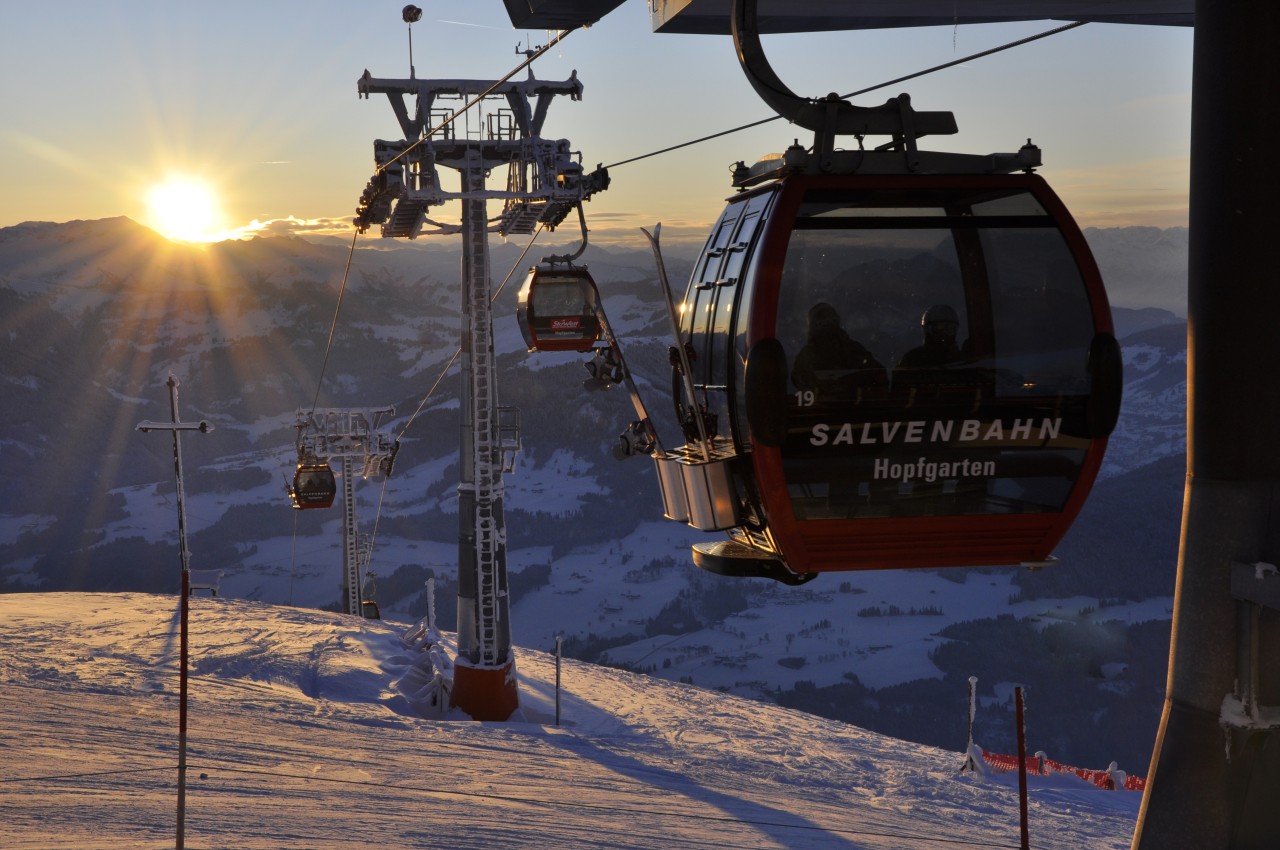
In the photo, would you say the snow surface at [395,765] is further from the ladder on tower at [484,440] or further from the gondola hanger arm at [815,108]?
the gondola hanger arm at [815,108]

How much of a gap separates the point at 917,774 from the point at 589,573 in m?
Result: 89.7

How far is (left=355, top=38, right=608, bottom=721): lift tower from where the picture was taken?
16312 millimetres

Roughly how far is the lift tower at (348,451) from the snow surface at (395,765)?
267 inches

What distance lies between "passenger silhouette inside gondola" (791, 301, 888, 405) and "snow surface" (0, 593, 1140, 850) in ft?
16.6

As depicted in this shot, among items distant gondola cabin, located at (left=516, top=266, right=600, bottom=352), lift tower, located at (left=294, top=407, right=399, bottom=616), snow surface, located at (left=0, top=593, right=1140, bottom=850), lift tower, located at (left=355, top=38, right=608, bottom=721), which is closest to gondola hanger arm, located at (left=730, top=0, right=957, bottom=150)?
snow surface, located at (left=0, top=593, right=1140, bottom=850)

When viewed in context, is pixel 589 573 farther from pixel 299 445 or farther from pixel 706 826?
pixel 706 826

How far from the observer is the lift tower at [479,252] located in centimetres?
1631

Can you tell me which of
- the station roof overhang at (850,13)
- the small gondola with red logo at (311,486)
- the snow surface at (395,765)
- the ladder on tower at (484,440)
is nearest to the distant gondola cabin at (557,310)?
the station roof overhang at (850,13)

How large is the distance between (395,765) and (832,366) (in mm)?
8076

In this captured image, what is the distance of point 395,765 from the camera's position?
11.1 meters

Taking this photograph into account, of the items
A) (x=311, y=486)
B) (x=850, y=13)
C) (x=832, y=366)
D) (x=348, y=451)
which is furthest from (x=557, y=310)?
(x=311, y=486)

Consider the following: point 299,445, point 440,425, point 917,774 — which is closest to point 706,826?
point 917,774

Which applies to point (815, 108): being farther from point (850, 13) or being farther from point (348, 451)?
point (348, 451)

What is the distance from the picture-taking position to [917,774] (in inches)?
548
